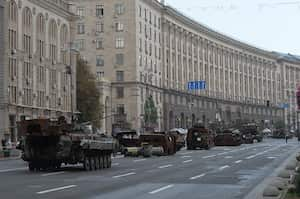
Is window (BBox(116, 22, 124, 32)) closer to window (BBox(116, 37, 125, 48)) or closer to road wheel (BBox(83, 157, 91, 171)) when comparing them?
window (BBox(116, 37, 125, 48))

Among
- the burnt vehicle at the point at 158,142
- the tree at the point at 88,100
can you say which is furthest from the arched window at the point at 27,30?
the burnt vehicle at the point at 158,142

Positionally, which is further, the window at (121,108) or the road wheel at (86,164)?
the window at (121,108)

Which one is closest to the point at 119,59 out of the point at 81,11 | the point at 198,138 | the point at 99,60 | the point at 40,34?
the point at 99,60

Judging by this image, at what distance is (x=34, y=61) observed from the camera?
3115 inches

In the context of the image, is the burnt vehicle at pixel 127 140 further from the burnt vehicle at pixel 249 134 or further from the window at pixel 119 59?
the window at pixel 119 59

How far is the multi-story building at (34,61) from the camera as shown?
234 ft

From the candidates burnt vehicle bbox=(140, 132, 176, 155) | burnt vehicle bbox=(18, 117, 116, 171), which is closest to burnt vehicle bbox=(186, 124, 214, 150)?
burnt vehicle bbox=(140, 132, 176, 155)

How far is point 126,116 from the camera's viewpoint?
11231 cm

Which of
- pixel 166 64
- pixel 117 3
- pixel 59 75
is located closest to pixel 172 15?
pixel 166 64

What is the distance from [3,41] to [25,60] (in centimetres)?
771

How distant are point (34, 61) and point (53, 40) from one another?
693 cm

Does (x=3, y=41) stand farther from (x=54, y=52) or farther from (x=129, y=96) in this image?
(x=129, y=96)

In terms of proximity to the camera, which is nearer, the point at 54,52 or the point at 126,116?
the point at 54,52

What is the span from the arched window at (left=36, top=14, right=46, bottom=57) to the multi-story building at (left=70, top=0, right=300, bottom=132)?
73.8 ft
